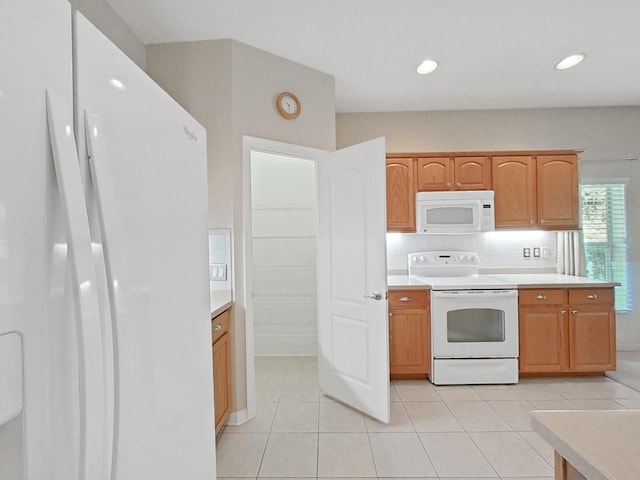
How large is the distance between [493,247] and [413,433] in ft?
7.52

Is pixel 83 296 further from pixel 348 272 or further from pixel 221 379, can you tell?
pixel 348 272

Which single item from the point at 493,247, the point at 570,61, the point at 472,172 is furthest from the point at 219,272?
the point at 570,61

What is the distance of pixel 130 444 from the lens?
570 mm

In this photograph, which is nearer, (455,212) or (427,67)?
(427,67)

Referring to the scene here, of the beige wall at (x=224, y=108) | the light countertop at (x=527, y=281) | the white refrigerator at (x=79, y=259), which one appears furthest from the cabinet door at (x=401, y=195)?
the white refrigerator at (x=79, y=259)

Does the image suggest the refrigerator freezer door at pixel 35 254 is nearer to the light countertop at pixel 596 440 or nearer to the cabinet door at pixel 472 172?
the light countertop at pixel 596 440

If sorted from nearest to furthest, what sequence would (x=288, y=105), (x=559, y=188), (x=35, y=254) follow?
(x=35, y=254) → (x=288, y=105) → (x=559, y=188)

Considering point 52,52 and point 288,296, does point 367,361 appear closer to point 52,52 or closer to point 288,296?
point 288,296

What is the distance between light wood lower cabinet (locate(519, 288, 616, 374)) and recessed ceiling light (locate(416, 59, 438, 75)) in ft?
6.91

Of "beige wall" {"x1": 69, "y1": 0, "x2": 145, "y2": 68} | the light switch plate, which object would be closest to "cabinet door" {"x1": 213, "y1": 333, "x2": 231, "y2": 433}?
the light switch plate

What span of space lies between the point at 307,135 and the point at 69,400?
2.59 m

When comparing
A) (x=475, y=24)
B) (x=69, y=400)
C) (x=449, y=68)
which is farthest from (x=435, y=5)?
(x=69, y=400)

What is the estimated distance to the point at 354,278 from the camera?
103 inches

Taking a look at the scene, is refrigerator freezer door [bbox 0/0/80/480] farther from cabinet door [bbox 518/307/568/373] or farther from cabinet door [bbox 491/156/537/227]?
cabinet door [bbox 491/156/537/227]
